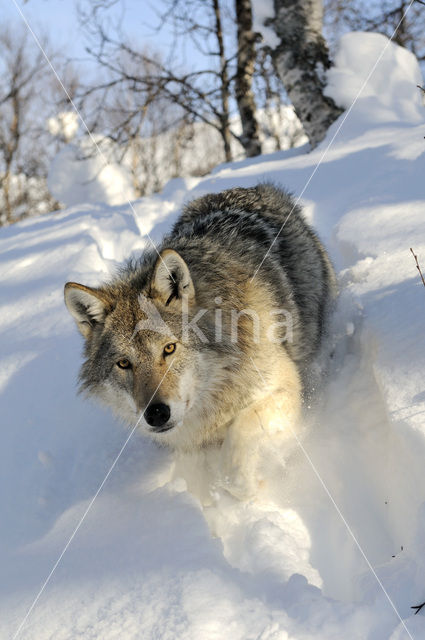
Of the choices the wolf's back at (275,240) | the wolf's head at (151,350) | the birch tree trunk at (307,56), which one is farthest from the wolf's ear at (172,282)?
the birch tree trunk at (307,56)

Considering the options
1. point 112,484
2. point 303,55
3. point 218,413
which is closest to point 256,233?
point 218,413

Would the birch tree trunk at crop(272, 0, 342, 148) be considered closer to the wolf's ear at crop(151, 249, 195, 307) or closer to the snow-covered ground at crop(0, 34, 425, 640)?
the snow-covered ground at crop(0, 34, 425, 640)

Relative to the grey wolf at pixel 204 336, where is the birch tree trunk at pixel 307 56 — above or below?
above

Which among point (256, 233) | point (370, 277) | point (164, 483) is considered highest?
point (256, 233)

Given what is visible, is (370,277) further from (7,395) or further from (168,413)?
(7,395)

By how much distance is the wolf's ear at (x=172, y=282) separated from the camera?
280 centimetres

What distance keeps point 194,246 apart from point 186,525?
1735 millimetres

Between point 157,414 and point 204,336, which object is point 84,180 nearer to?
point 204,336

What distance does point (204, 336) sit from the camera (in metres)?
2.94

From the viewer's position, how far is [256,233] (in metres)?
3.66

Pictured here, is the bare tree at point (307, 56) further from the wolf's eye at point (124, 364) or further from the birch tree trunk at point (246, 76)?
the wolf's eye at point (124, 364)

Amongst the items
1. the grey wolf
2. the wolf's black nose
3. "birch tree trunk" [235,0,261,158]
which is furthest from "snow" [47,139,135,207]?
the wolf's black nose

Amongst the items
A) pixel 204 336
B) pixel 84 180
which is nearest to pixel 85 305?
pixel 204 336

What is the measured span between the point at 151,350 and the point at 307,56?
6584 mm
